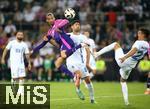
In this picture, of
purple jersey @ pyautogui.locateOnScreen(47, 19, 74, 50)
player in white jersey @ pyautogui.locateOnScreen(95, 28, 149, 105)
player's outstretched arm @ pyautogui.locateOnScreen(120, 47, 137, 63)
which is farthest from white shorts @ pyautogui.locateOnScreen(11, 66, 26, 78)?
player's outstretched arm @ pyautogui.locateOnScreen(120, 47, 137, 63)

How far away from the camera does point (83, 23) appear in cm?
3300

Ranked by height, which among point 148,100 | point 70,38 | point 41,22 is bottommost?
point 148,100

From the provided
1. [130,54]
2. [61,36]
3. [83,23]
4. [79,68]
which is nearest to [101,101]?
[79,68]

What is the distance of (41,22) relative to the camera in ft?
111

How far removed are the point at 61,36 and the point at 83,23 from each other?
14.6 m

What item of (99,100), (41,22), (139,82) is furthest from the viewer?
(41,22)

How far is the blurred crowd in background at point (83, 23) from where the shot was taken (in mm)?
32344

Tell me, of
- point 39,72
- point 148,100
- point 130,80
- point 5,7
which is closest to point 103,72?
point 130,80

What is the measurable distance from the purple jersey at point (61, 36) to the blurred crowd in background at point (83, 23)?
13136mm

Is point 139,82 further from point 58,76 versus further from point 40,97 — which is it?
point 40,97

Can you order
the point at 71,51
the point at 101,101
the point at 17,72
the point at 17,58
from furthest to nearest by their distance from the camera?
the point at 17,58 → the point at 17,72 → the point at 101,101 → the point at 71,51

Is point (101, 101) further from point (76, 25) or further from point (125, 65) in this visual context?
point (76, 25)

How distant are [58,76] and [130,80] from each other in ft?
13.9

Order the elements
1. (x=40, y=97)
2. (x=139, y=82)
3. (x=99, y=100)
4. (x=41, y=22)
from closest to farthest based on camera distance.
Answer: (x=40, y=97) → (x=99, y=100) → (x=139, y=82) → (x=41, y=22)
